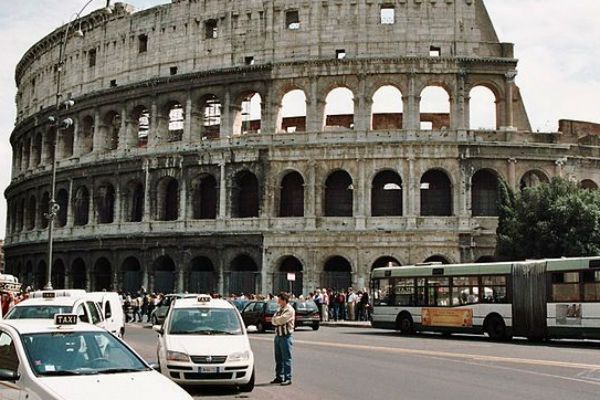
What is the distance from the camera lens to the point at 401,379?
12.5 meters

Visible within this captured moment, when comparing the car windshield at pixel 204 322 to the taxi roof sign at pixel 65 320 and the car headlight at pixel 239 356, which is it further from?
the taxi roof sign at pixel 65 320

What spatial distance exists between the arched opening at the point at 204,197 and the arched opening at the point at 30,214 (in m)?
14.9

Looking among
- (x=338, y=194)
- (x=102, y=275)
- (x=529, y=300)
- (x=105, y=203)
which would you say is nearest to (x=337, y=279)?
(x=338, y=194)

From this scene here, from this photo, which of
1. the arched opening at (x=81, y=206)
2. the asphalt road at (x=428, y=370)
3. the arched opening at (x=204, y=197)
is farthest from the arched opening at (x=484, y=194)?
the arched opening at (x=81, y=206)

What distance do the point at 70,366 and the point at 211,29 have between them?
3455 centimetres

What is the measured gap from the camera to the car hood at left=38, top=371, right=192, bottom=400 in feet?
20.0

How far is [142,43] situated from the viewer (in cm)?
4194

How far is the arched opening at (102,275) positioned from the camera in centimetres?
4219

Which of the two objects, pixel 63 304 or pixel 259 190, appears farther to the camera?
pixel 259 190

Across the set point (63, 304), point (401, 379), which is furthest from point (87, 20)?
point (401, 379)

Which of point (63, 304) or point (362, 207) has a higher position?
point (362, 207)

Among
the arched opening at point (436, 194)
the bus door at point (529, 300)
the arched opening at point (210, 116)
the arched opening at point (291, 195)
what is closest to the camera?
the bus door at point (529, 300)

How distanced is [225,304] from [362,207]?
77.1 feet

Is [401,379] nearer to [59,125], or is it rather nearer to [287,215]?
Result: [59,125]
